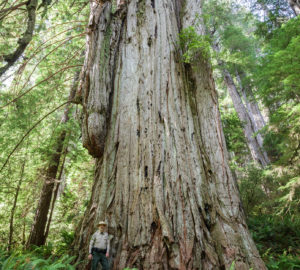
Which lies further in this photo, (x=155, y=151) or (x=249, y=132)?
(x=249, y=132)

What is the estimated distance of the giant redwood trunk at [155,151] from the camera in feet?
8.18

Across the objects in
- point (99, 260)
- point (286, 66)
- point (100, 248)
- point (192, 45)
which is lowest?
point (99, 260)

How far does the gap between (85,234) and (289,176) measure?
679cm

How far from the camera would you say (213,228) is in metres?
2.76

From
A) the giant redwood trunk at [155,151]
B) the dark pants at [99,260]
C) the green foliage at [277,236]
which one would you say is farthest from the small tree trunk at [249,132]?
the dark pants at [99,260]

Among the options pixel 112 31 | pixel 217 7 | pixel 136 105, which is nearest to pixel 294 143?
pixel 136 105

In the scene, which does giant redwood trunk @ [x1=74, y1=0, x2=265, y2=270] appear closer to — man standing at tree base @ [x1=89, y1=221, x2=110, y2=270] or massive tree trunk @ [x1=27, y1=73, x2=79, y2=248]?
man standing at tree base @ [x1=89, y1=221, x2=110, y2=270]

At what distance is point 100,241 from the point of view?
244 cm

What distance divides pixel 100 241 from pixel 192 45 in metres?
3.65

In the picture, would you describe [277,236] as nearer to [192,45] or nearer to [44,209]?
[192,45]

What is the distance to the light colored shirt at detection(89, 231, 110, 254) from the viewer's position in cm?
241

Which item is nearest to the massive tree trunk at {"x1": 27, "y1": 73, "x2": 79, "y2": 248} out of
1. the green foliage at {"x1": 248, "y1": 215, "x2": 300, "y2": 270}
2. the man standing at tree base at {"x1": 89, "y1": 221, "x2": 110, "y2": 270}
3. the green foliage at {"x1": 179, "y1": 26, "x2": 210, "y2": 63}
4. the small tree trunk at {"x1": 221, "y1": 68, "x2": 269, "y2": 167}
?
the man standing at tree base at {"x1": 89, "y1": 221, "x2": 110, "y2": 270}

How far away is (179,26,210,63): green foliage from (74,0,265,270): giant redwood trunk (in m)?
0.16

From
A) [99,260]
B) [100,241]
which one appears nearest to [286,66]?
[100,241]
